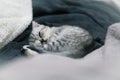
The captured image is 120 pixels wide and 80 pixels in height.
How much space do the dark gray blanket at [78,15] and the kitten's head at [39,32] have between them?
0.11 ft

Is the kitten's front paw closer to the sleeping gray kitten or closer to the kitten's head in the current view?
the sleeping gray kitten

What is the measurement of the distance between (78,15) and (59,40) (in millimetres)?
198

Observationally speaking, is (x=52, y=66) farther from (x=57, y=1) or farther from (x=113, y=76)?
(x=57, y=1)

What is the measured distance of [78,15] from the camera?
131cm

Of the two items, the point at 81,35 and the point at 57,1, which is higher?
the point at 57,1

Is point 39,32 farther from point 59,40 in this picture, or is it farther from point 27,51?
point 27,51

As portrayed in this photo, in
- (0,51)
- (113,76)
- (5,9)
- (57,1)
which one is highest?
(57,1)

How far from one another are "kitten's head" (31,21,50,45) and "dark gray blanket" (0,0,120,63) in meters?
0.03

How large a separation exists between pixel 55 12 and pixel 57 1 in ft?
0.23

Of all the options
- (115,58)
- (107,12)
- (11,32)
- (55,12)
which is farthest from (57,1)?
(115,58)

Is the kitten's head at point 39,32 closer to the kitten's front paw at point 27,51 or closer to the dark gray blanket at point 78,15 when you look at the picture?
the dark gray blanket at point 78,15

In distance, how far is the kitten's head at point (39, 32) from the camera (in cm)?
121

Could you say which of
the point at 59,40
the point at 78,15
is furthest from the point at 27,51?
the point at 78,15

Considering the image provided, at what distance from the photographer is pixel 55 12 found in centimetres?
137
